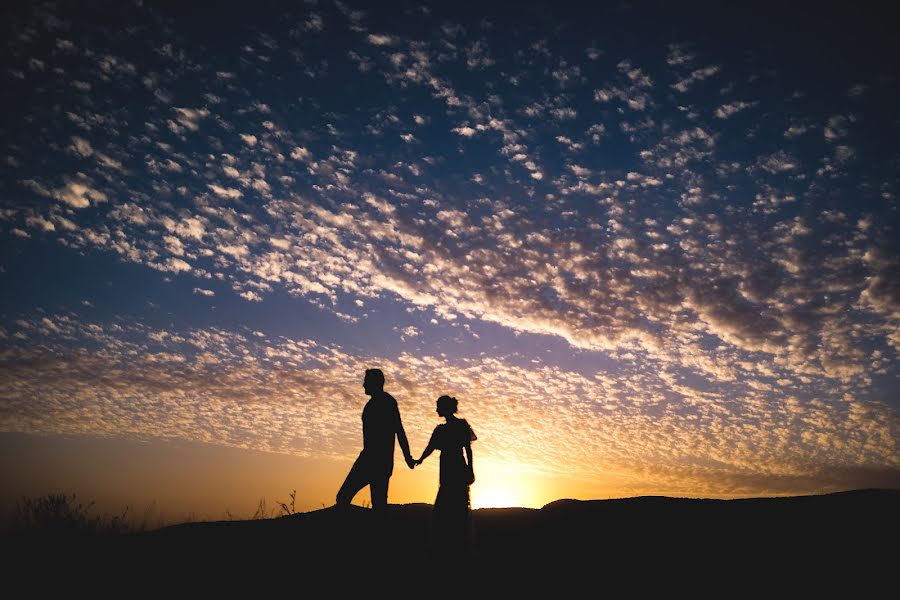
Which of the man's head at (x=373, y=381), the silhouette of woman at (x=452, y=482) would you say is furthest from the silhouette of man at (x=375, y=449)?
the silhouette of woman at (x=452, y=482)

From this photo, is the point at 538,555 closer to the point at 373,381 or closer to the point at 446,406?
the point at 446,406

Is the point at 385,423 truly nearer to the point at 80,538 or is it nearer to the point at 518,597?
the point at 518,597

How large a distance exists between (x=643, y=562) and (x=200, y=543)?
716cm

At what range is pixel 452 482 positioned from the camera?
7.73 metres

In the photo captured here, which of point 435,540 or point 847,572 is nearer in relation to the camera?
point 847,572

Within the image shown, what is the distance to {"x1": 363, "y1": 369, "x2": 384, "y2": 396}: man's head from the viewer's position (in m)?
7.70

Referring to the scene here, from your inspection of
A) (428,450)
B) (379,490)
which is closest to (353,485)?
(379,490)

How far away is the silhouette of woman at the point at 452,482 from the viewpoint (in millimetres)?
7461

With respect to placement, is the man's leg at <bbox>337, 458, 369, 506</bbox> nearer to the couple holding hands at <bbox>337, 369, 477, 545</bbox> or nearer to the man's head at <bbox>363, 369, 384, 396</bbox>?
the couple holding hands at <bbox>337, 369, 477, 545</bbox>

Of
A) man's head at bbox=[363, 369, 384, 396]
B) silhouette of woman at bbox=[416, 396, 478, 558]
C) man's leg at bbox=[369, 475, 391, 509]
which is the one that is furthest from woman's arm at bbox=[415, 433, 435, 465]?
man's head at bbox=[363, 369, 384, 396]

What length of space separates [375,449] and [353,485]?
0.63 meters

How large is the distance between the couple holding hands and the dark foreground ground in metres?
0.39

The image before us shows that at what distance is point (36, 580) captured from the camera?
6.71 metres

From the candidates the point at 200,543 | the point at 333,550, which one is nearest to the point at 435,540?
the point at 333,550
